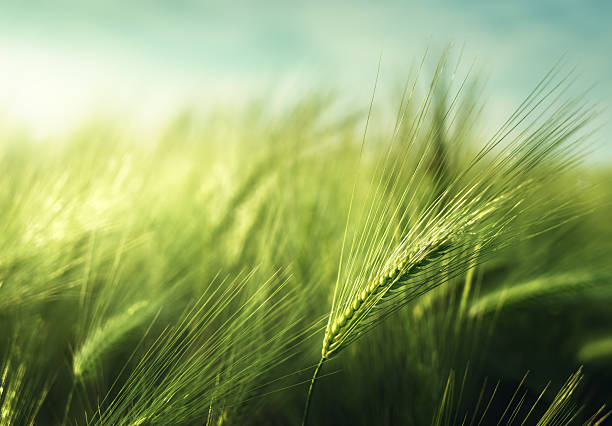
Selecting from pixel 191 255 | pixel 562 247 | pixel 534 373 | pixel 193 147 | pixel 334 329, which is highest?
pixel 193 147

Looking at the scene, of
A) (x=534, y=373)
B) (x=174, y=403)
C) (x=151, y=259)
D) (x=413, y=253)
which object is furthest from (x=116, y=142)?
(x=534, y=373)

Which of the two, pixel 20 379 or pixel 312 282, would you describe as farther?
pixel 312 282

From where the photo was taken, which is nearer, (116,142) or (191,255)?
(191,255)

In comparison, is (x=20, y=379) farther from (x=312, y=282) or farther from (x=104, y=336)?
(x=312, y=282)

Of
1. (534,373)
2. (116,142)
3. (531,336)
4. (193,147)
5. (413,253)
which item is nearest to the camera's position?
(413,253)

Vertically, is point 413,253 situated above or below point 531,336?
above

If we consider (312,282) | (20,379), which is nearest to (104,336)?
(20,379)

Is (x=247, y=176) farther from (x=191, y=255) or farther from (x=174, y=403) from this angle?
(x=174, y=403)

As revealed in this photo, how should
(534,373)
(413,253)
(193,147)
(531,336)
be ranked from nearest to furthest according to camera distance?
1. (413,253)
2. (534,373)
3. (531,336)
4. (193,147)
